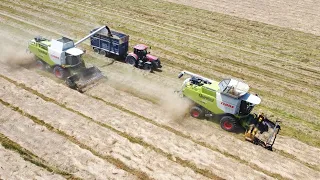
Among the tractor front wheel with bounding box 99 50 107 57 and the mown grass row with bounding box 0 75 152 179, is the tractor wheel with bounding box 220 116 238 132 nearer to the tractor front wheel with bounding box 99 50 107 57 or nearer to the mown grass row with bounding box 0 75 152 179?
the mown grass row with bounding box 0 75 152 179

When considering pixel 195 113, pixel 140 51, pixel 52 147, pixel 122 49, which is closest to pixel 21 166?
pixel 52 147

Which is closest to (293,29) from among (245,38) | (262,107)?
(245,38)

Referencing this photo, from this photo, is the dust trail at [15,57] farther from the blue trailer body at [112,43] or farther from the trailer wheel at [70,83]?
the blue trailer body at [112,43]

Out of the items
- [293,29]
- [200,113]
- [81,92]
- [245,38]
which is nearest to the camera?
[200,113]

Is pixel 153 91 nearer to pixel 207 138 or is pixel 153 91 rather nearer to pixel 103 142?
pixel 207 138

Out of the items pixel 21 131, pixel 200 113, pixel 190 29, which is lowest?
pixel 21 131

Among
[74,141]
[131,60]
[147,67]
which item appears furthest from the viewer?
[131,60]

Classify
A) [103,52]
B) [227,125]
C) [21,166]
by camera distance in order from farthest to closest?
1. [103,52]
2. [227,125]
3. [21,166]

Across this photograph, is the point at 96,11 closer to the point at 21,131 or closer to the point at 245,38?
the point at 245,38
